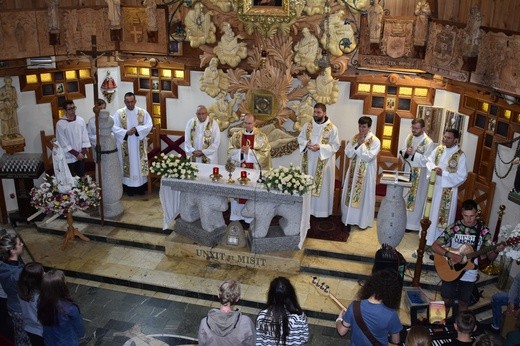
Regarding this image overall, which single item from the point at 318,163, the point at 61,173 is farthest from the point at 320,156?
the point at 61,173

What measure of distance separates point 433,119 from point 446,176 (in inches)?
99.1

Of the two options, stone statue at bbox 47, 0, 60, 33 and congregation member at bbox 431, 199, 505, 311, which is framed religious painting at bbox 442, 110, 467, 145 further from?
stone statue at bbox 47, 0, 60, 33

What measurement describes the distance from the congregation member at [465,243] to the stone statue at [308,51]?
17.0 ft

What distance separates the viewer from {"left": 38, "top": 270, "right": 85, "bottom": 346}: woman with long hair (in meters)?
5.93

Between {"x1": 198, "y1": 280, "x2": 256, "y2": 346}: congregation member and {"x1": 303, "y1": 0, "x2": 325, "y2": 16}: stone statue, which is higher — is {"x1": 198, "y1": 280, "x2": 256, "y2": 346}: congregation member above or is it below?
below

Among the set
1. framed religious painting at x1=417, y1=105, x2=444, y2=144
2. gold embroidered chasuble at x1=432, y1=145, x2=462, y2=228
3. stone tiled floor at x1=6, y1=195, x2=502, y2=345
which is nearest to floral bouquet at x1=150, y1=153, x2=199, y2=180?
stone tiled floor at x1=6, y1=195, x2=502, y2=345

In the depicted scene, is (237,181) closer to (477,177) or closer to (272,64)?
(272,64)

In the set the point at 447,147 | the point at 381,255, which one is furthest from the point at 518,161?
the point at 381,255

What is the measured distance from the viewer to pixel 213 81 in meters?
12.7

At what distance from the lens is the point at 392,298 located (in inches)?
220

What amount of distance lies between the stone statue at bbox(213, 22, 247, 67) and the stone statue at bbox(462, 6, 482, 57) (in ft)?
15.6

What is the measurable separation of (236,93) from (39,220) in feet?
16.6

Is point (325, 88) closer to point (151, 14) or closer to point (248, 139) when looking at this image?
point (248, 139)

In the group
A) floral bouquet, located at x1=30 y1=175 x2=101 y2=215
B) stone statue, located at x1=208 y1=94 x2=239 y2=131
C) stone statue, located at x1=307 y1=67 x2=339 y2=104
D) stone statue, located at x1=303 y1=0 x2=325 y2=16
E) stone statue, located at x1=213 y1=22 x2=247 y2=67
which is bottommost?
floral bouquet, located at x1=30 y1=175 x2=101 y2=215
